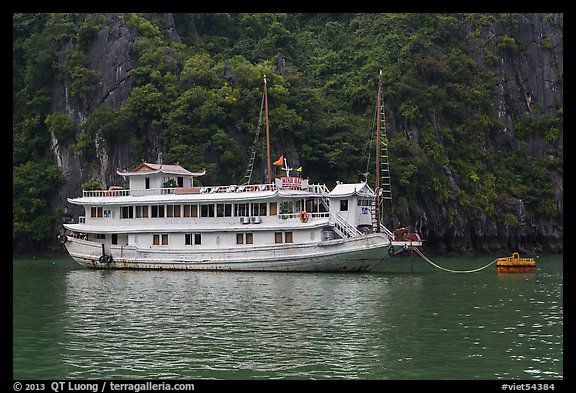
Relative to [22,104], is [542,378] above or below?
below

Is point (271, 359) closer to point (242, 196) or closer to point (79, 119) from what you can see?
point (242, 196)

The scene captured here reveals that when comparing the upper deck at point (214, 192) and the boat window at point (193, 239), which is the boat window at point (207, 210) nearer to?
the upper deck at point (214, 192)

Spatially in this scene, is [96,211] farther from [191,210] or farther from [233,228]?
[233,228]

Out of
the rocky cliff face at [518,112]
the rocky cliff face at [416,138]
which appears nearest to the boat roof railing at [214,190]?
the rocky cliff face at [416,138]

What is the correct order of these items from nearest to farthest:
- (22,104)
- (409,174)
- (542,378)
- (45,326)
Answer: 1. (542,378)
2. (45,326)
3. (409,174)
4. (22,104)

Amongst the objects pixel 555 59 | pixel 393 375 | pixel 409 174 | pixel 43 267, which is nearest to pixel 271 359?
pixel 393 375

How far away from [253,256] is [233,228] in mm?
1636

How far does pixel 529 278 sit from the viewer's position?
115ft

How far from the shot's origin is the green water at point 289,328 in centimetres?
1686

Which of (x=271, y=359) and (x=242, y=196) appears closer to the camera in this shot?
(x=271, y=359)

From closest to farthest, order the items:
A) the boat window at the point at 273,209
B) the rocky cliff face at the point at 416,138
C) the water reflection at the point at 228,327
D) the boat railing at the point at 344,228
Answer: the water reflection at the point at 228,327 < the boat railing at the point at 344,228 < the boat window at the point at 273,209 < the rocky cliff face at the point at 416,138

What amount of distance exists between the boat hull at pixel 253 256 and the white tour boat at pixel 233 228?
0.15 feet

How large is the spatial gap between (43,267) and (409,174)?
24752mm

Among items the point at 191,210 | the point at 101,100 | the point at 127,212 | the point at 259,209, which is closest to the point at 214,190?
the point at 191,210
